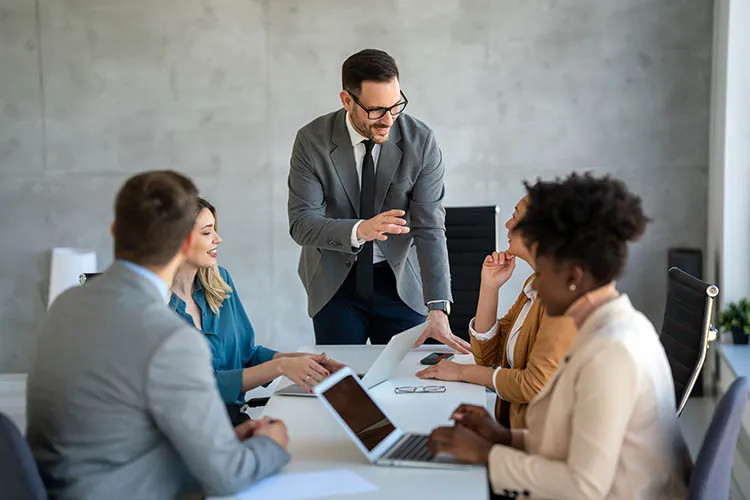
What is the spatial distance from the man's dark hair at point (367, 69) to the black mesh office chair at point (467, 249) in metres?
1.32

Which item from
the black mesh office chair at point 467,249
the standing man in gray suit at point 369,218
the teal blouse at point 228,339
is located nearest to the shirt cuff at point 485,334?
the standing man in gray suit at point 369,218

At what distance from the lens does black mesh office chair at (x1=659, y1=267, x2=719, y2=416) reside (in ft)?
8.50

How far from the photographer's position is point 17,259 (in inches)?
220

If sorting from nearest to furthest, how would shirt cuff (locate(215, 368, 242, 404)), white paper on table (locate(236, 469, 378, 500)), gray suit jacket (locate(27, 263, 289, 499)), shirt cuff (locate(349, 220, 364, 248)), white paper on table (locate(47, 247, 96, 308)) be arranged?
1. gray suit jacket (locate(27, 263, 289, 499))
2. white paper on table (locate(236, 469, 378, 500))
3. shirt cuff (locate(215, 368, 242, 404))
4. shirt cuff (locate(349, 220, 364, 248))
5. white paper on table (locate(47, 247, 96, 308))

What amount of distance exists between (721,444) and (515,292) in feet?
12.1

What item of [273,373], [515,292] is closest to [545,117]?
[515,292]

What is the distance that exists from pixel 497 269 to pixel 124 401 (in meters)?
1.43

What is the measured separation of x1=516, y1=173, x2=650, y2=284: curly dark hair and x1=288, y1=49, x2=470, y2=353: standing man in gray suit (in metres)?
1.42

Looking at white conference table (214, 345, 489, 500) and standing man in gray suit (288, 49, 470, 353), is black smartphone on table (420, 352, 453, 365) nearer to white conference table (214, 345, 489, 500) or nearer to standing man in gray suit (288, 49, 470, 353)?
white conference table (214, 345, 489, 500)

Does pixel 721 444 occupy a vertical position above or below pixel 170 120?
below

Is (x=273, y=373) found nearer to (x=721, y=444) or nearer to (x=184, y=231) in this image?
(x=184, y=231)

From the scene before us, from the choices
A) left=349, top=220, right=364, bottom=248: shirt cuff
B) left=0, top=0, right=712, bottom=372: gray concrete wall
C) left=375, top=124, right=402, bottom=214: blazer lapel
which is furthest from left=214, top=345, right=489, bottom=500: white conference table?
left=0, top=0, right=712, bottom=372: gray concrete wall

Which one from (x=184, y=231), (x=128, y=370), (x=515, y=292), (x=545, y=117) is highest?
(x=545, y=117)

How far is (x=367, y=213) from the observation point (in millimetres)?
3217
